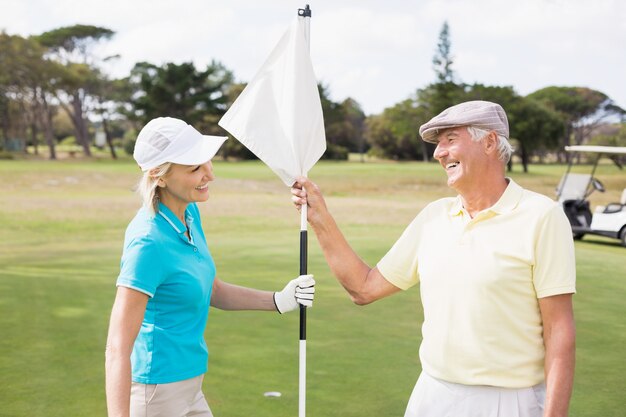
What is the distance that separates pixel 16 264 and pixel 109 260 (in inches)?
42.0

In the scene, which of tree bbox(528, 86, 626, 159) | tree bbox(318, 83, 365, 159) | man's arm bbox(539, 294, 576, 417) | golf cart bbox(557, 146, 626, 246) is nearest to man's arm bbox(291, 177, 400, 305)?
man's arm bbox(539, 294, 576, 417)

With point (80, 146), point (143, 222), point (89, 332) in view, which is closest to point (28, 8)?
point (80, 146)

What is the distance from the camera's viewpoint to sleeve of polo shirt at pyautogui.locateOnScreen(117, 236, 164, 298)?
6.61 feet

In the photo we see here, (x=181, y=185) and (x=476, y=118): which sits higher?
(x=476, y=118)

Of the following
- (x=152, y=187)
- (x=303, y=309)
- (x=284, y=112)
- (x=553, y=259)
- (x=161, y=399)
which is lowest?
(x=161, y=399)

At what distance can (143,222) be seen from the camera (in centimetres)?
214

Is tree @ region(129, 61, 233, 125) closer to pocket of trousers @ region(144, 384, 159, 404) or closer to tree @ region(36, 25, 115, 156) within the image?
tree @ region(36, 25, 115, 156)

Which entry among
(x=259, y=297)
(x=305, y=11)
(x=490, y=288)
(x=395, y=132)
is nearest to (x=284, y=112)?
(x=305, y=11)

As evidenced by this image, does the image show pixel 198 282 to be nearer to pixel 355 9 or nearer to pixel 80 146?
pixel 80 146

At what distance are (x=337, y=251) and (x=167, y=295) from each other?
598 mm

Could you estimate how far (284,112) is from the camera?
262cm

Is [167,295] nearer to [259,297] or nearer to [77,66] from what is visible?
[259,297]

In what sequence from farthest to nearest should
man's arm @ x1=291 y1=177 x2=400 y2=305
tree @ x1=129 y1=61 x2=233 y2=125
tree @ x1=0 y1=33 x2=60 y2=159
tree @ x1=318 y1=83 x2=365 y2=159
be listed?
tree @ x1=318 y1=83 x2=365 y2=159 < tree @ x1=129 y1=61 x2=233 y2=125 < tree @ x1=0 y1=33 x2=60 y2=159 < man's arm @ x1=291 y1=177 x2=400 y2=305

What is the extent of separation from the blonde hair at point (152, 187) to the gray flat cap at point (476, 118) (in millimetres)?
717
